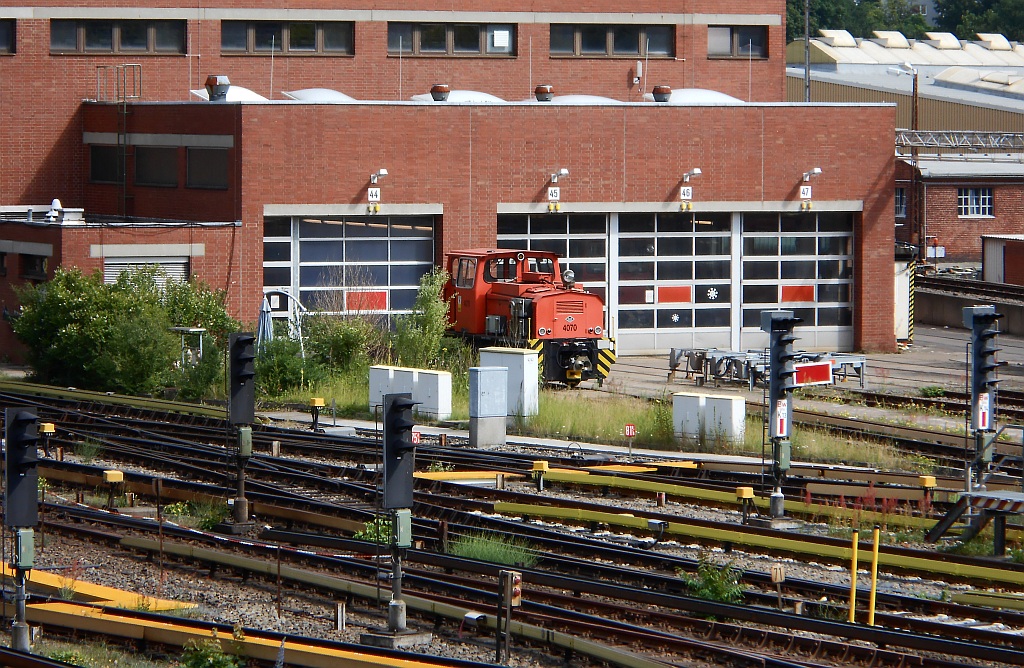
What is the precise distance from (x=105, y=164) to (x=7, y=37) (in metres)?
4.26

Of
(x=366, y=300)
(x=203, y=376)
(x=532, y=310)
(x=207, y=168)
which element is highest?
(x=207, y=168)

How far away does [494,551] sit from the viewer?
1684 cm

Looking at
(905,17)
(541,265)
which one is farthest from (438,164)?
(905,17)

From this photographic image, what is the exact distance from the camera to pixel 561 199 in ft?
123

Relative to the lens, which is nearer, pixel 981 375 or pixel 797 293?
pixel 981 375

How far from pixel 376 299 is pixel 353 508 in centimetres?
1685

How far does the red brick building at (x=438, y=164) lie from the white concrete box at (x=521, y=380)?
26.6 ft

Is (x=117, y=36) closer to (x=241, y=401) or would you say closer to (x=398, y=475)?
(x=241, y=401)

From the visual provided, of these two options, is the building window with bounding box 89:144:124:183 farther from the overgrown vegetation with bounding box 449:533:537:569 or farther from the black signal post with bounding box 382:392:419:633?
the black signal post with bounding box 382:392:419:633

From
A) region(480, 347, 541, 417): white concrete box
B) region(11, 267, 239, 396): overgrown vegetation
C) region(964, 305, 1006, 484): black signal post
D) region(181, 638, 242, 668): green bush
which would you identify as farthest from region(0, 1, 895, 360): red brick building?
region(181, 638, 242, 668): green bush

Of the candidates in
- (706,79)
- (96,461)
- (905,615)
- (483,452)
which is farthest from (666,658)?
(706,79)

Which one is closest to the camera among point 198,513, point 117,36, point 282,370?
point 198,513

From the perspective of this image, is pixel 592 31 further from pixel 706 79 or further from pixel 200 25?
pixel 200 25

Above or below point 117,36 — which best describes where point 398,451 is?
below
